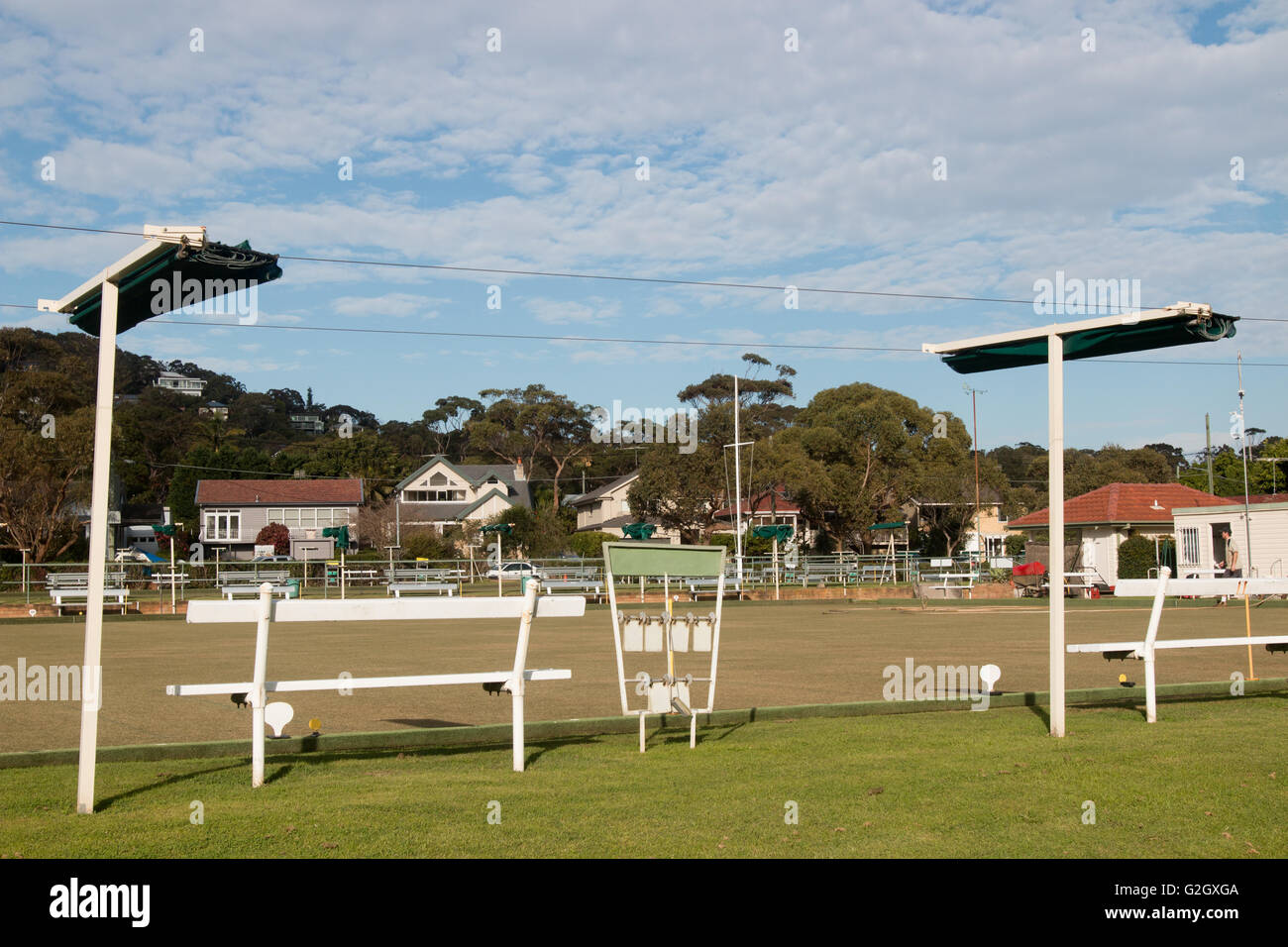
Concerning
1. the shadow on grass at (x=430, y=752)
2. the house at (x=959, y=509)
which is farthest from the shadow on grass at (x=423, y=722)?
the house at (x=959, y=509)

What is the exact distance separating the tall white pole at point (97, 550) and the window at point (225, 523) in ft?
270

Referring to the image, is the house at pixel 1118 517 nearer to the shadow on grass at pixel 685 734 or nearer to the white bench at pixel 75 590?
the white bench at pixel 75 590

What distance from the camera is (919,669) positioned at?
13547mm

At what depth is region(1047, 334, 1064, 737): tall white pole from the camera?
793 cm

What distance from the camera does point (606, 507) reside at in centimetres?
8662

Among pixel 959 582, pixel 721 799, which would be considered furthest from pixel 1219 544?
pixel 721 799

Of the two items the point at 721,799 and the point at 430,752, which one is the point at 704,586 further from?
the point at 721,799

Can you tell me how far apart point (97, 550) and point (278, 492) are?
3206 inches

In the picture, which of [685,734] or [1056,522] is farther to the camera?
[685,734]

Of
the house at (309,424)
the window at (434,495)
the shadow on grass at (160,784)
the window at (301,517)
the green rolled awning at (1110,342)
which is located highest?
the house at (309,424)

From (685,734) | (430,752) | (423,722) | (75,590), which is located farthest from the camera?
(75,590)

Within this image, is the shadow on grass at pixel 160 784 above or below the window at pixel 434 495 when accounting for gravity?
below

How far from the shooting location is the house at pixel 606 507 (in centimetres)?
8238
